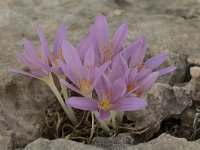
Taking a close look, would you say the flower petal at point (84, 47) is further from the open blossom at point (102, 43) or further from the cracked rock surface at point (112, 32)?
the cracked rock surface at point (112, 32)

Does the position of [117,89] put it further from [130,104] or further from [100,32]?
[100,32]

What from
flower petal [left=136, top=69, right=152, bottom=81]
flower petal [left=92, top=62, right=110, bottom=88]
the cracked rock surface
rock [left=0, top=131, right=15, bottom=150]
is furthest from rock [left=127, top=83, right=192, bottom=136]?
rock [left=0, top=131, right=15, bottom=150]

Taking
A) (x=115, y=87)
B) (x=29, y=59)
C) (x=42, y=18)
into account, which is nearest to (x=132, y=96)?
(x=115, y=87)

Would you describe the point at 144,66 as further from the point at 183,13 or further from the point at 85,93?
the point at 183,13

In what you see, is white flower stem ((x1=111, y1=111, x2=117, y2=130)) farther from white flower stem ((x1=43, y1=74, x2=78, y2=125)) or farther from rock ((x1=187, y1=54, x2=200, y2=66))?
rock ((x1=187, y1=54, x2=200, y2=66))

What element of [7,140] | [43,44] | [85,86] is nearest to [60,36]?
[43,44]
